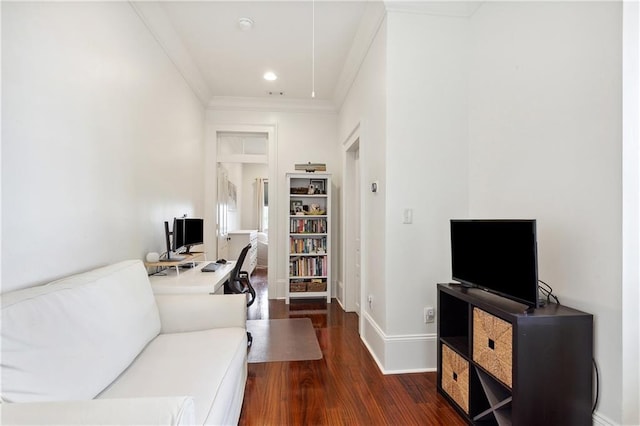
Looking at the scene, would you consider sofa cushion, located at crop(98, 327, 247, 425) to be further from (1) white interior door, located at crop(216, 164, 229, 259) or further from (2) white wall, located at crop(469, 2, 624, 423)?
(1) white interior door, located at crop(216, 164, 229, 259)

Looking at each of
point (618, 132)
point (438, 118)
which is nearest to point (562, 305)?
point (618, 132)

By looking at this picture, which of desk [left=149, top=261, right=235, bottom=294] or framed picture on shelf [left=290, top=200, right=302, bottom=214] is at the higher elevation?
framed picture on shelf [left=290, top=200, right=302, bottom=214]

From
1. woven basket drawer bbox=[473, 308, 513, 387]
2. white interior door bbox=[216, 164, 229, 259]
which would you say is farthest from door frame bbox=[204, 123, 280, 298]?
woven basket drawer bbox=[473, 308, 513, 387]

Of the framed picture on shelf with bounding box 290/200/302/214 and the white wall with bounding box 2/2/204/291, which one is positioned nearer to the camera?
the white wall with bounding box 2/2/204/291

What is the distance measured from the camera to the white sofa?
0.84 meters

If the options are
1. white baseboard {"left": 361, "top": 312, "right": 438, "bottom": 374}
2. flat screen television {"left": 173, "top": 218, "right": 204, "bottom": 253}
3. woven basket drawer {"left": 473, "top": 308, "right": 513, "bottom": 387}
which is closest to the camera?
woven basket drawer {"left": 473, "top": 308, "right": 513, "bottom": 387}

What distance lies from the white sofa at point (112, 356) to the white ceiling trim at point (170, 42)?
2.01 metres

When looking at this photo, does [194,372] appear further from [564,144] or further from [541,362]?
[564,144]

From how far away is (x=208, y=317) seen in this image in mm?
1965

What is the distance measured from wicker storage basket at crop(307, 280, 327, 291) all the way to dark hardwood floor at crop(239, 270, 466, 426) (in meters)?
1.52

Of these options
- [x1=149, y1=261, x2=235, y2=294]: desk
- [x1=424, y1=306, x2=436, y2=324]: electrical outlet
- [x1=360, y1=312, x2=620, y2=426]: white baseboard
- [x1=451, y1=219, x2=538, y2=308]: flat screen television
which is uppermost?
[x1=451, y1=219, x2=538, y2=308]: flat screen television

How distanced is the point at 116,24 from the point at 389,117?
2066 mm

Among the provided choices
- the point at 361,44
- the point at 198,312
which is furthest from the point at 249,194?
the point at 198,312

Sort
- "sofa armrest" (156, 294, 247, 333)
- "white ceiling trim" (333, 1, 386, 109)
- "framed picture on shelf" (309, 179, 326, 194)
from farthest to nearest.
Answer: "framed picture on shelf" (309, 179, 326, 194) < "white ceiling trim" (333, 1, 386, 109) < "sofa armrest" (156, 294, 247, 333)
